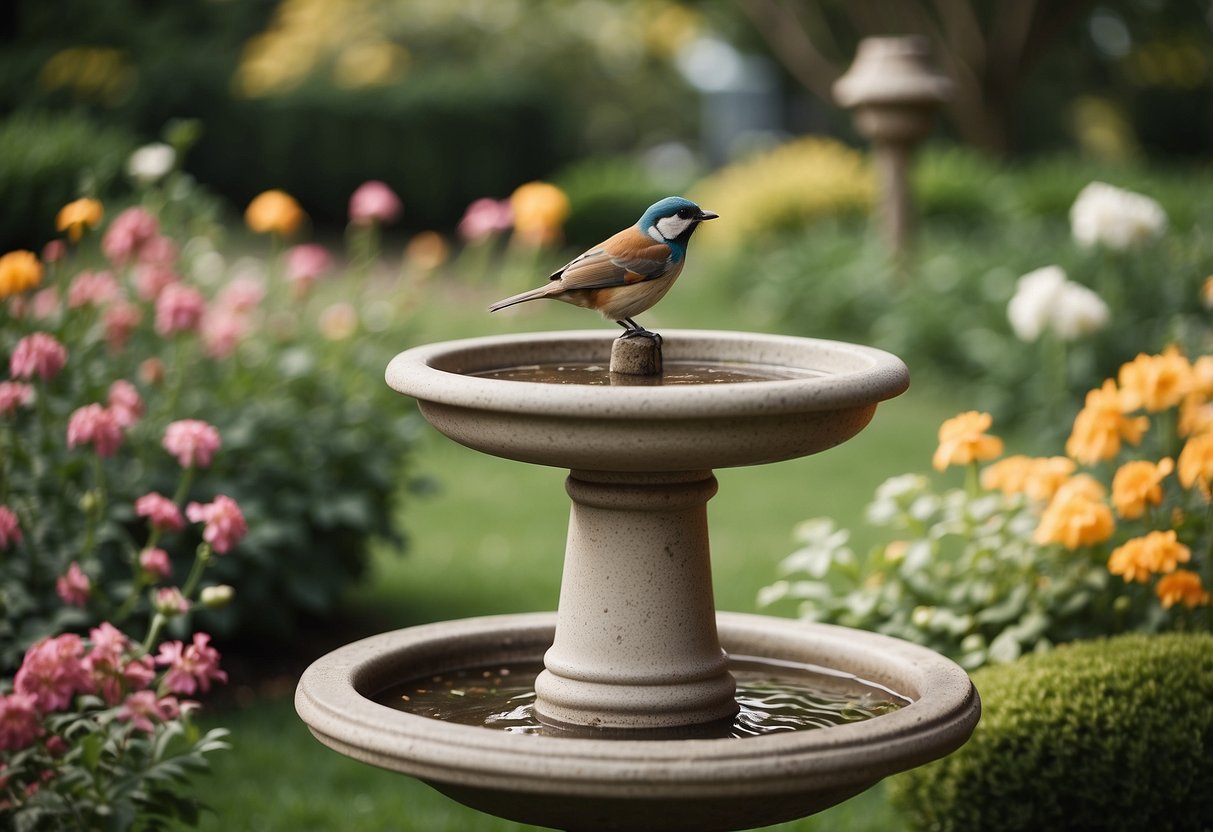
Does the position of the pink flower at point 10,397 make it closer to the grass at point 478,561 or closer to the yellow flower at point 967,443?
the grass at point 478,561

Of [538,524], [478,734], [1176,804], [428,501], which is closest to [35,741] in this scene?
[478,734]

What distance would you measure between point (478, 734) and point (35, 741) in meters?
1.47

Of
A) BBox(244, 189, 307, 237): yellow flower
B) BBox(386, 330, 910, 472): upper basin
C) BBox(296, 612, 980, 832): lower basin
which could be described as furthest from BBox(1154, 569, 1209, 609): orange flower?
BBox(244, 189, 307, 237): yellow flower

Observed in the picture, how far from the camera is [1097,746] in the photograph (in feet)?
11.8

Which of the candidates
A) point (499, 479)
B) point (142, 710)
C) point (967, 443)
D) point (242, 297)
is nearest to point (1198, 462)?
point (967, 443)

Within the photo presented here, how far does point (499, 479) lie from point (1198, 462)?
5.72 metres

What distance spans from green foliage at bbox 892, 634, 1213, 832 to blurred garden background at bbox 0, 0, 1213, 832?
0.01 meters

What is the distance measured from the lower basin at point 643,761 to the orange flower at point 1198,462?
58.9 inches

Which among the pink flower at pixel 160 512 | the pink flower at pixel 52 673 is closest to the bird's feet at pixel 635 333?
the pink flower at pixel 160 512

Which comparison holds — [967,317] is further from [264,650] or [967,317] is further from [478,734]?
[478,734]

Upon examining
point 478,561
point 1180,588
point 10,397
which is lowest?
point 478,561

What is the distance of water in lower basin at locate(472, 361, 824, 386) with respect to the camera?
10.5ft

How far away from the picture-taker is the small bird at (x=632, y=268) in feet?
9.90

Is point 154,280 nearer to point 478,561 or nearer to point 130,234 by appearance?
→ point 130,234
